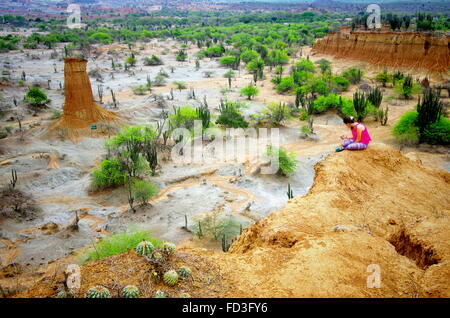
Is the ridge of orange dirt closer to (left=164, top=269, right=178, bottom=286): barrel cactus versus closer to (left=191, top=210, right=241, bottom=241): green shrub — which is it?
(left=164, top=269, right=178, bottom=286): barrel cactus

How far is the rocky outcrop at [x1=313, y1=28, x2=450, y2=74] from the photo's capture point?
26.7 m

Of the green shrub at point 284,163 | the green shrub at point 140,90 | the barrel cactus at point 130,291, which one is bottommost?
the green shrub at point 284,163

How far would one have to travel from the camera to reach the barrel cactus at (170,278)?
4.09 metres

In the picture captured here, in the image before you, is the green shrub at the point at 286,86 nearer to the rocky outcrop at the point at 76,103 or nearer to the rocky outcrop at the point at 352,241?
the rocky outcrop at the point at 76,103

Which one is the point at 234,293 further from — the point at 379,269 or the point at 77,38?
the point at 77,38

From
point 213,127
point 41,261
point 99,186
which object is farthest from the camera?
point 213,127

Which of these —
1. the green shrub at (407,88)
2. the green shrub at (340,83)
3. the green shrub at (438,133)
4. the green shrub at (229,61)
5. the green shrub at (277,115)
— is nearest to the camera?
the green shrub at (438,133)

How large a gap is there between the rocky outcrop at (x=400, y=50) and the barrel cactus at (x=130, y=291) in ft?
101

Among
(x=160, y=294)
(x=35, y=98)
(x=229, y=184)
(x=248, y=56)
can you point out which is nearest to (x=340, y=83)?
(x=248, y=56)

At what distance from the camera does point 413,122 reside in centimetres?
1597

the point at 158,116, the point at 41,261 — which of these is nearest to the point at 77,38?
the point at 158,116

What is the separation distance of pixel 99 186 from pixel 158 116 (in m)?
9.06

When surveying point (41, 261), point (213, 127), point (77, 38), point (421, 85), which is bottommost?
point (41, 261)

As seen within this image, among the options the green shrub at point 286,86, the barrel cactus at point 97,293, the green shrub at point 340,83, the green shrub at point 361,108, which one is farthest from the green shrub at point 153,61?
the barrel cactus at point 97,293
